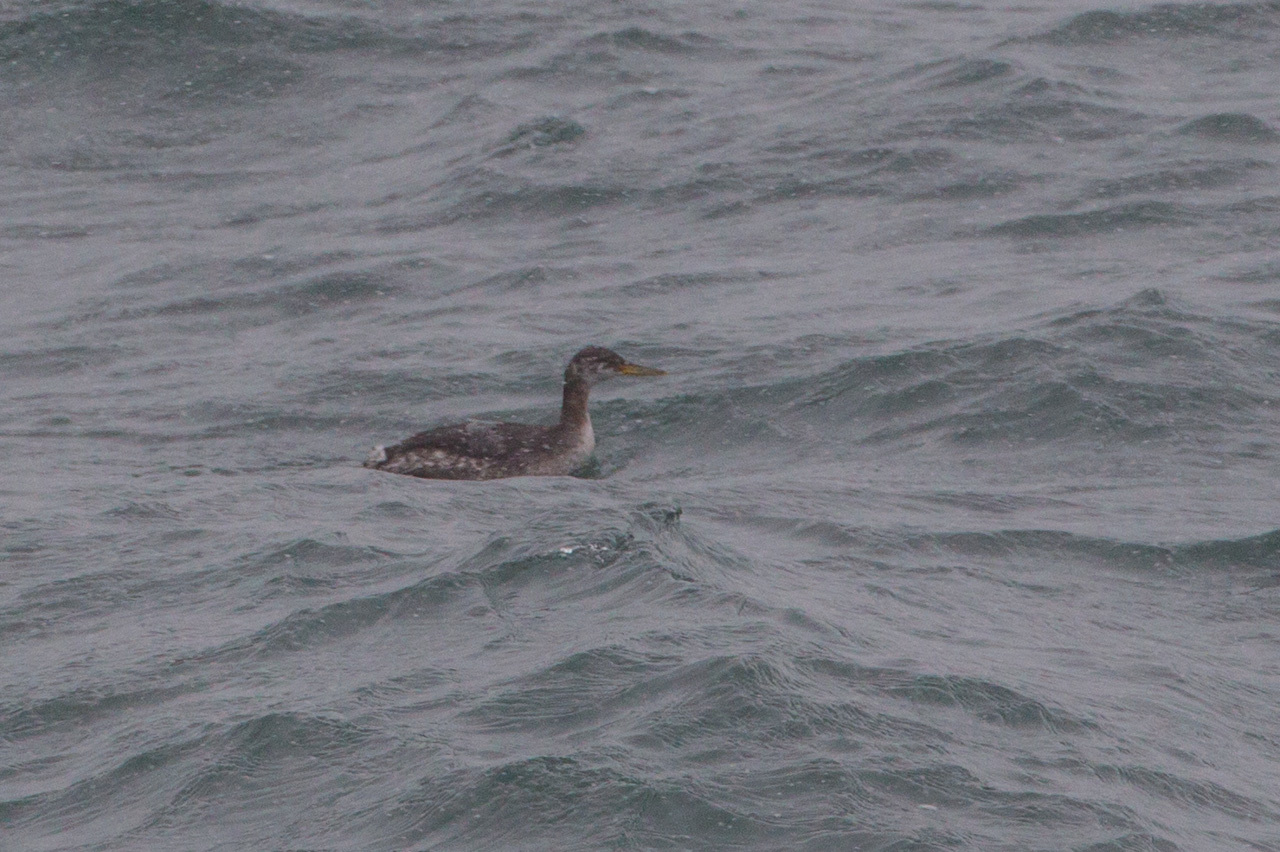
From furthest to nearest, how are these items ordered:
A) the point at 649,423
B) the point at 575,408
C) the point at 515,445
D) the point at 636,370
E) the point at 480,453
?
the point at 649,423 < the point at 636,370 < the point at 575,408 < the point at 515,445 < the point at 480,453

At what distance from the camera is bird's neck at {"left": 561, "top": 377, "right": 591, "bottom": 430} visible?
1398cm

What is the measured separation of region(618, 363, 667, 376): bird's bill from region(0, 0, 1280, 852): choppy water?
0.48 m

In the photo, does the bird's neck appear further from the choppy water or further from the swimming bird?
the choppy water

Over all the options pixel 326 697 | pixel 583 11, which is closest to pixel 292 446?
pixel 326 697

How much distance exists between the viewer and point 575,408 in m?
14.0

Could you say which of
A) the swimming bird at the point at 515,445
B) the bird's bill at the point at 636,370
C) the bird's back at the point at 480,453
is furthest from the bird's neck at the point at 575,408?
the bird's bill at the point at 636,370

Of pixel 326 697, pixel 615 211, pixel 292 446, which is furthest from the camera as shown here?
pixel 615 211

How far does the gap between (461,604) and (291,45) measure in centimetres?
1676

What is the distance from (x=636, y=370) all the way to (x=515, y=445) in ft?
4.58

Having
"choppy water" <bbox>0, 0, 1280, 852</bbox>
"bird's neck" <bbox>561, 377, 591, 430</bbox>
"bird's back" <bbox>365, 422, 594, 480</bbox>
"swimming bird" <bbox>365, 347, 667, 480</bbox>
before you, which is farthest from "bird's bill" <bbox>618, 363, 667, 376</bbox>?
"bird's back" <bbox>365, 422, 594, 480</bbox>

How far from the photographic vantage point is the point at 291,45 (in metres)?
25.0

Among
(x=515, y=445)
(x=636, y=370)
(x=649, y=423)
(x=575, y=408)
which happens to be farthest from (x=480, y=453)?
(x=649, y=423)

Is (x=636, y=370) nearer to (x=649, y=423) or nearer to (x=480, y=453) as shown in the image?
(x=649, y=423)

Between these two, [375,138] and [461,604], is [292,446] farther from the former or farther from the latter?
[375,138]
